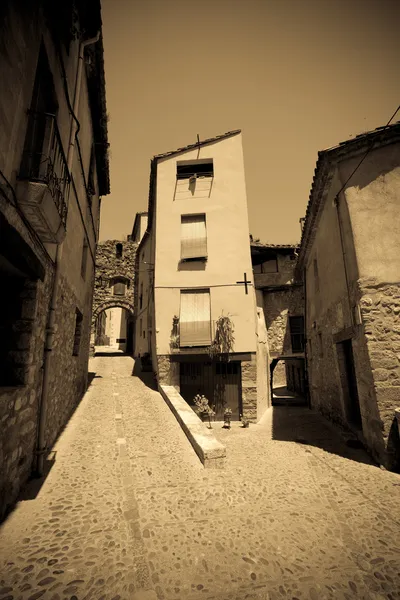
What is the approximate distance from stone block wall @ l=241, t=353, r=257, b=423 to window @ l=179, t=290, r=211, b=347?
5.84 ft

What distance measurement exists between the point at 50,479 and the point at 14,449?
1111 millimetres

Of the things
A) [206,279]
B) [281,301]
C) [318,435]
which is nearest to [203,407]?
[318,435]

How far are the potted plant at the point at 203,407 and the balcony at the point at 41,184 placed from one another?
7.42 m

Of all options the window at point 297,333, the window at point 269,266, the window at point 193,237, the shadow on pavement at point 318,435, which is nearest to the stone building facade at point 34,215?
the window at point 193,237

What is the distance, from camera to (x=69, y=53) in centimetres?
510

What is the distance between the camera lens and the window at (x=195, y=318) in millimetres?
10547

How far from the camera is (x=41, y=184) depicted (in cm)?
311

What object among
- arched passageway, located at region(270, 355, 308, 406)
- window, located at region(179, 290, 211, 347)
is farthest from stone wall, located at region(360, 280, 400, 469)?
arched passageway, located at region(270, 355, 308, 406)

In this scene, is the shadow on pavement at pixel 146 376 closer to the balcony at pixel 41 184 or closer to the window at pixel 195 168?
the balcony at pixel 41 184

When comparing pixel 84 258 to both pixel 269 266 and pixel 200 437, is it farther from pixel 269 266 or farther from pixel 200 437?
pixel 269 266

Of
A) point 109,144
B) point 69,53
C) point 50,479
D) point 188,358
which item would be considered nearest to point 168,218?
point 109,144

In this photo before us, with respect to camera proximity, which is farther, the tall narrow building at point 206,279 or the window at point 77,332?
the tall narrow building at point 206,279

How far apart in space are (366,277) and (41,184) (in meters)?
6.15

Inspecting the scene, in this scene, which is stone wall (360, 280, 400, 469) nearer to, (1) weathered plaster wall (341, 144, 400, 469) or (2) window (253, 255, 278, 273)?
(1) weathered plaster wall (341, 144, 400, 469)
